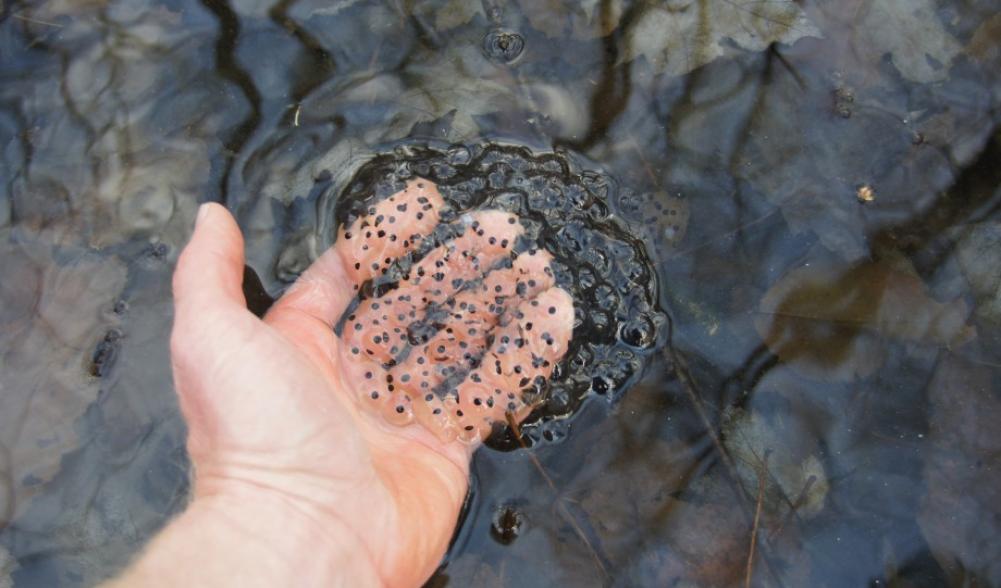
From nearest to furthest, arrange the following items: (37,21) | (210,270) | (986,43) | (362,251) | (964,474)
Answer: (210,270), (964,474), (362,251), (986,43), (37,21)

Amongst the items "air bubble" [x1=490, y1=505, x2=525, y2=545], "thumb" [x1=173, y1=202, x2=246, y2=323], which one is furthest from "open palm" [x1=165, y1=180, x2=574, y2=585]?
"air bubble" [x1=490, y1=505, x2=525, y2=545]

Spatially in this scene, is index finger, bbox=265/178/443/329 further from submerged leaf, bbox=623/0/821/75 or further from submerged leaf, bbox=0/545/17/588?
submerged leaf, bbox=0/545/17/588

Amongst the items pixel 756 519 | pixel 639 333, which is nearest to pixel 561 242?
pixel 639 333

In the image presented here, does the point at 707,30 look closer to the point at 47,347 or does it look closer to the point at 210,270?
the point at 210,270

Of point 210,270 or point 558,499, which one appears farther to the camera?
point 558,499

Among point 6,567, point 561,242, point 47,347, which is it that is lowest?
point 6,567

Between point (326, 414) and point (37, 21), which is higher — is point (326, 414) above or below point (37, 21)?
below
